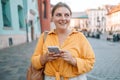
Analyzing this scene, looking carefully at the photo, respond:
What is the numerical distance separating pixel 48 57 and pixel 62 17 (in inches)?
17.4

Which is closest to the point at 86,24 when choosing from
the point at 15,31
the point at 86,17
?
the point at 86,17

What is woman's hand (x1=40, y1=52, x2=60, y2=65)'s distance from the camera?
2.22 m

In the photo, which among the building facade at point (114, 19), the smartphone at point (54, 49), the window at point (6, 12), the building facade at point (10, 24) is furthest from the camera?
the building facade at point (114, 19)

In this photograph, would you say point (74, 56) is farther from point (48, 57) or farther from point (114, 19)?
point (114, 19)

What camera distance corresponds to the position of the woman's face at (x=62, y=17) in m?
A: 2.43

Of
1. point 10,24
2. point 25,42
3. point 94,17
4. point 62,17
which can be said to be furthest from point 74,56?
point 94,17

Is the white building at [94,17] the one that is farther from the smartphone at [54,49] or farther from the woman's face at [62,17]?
the smartphone at [54,49]

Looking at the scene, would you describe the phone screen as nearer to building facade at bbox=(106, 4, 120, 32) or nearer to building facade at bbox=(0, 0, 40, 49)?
building facade at bbox=(0, 0, 40, 49)

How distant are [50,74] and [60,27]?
490mm

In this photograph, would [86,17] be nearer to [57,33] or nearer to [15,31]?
[15,31]

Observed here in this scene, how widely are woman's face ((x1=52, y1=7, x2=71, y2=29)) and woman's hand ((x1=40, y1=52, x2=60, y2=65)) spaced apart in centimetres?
34

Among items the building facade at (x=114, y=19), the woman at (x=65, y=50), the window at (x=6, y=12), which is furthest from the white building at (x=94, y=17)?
the woman at (x=65, y=50)

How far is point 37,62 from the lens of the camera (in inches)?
96.4

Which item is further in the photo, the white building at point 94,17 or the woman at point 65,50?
the white building at point 94,17
